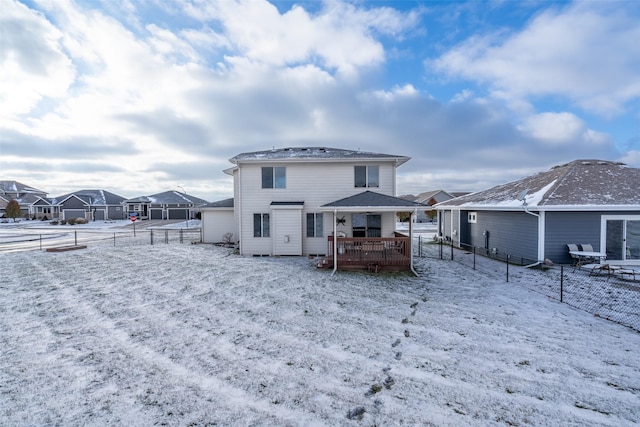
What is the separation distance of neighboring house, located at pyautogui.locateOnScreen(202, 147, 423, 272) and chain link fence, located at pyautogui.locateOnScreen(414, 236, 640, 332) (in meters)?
4.90

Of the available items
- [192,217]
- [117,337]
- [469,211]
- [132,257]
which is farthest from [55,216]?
[469,211]

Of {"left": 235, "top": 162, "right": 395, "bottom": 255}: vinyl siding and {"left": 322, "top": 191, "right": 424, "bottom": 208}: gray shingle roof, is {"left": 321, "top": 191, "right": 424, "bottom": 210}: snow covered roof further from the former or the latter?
{"left": 235, "top": 162, "right": 395, "bottom": 255}: vinyl siding

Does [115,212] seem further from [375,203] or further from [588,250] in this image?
[588,250]

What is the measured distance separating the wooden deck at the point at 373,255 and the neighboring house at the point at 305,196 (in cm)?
211

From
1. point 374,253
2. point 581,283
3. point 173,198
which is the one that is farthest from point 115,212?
point 581,283

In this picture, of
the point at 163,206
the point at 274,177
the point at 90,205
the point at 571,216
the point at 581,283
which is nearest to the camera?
the point at 581,283

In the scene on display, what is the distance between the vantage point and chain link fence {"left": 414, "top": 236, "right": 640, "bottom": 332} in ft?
22.4

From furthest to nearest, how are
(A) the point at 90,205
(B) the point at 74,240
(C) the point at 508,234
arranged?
(A) the point at 90,205 → (B) the point at 74,240 → (C) the point at 508,234

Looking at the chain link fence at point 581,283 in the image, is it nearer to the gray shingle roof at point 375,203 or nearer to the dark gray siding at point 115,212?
the gray shingle roof at point 375,203

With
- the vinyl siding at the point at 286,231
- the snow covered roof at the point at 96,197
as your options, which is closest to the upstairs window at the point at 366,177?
the vinyl siding at the point at 286,231

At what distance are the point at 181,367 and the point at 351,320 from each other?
3.39 metres

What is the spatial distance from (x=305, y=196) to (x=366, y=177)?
10.4 feet

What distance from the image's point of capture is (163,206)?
46.2 metres

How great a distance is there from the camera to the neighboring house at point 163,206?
46125 mm
